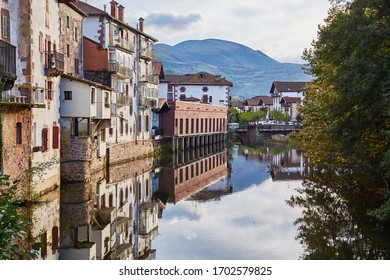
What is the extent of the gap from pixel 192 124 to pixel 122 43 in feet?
81.3

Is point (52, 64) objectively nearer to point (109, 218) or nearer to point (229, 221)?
point (109, 218)

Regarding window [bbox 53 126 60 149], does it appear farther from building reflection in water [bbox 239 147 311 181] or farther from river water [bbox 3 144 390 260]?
building reflection in water [bbox 239 147 311 181]

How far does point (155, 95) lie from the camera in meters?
55.6

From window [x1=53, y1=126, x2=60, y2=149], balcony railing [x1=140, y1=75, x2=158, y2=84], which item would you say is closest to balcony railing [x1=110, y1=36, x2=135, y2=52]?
balcony railing [x1=140, y1=75, x2=158, y2=84]

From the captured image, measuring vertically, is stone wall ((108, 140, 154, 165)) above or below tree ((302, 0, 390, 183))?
below

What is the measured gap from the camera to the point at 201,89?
94938 millimetres

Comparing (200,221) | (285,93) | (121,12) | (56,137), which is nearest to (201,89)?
(285,93)

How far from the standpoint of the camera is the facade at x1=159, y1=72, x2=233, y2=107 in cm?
9438

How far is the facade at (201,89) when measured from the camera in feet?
310

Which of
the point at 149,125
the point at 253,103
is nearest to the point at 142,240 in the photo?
the point at 149,125

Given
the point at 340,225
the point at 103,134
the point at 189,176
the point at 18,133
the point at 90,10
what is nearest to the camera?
the point at 340,225

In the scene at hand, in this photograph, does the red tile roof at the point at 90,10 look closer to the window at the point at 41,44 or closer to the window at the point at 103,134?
the window at the point at 103,134

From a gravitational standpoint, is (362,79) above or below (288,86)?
below

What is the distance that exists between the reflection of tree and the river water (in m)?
0.03
